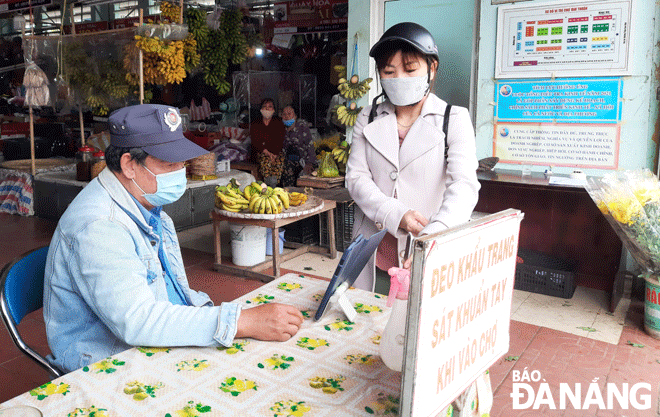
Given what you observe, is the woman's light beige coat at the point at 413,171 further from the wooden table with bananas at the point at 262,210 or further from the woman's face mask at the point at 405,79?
the wooden table with bananas at the point at 262,210

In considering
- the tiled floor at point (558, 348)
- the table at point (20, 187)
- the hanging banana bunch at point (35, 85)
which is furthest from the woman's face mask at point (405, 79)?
the table at point (20, 187)

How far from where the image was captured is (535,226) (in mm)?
5090

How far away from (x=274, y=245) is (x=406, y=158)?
2733 mm

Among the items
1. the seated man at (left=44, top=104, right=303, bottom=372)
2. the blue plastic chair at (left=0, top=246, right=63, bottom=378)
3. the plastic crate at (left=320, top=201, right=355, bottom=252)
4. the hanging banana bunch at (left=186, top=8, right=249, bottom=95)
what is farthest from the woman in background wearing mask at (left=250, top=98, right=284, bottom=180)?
the seated man at (left=44, top=104, right=303, bottom=372)

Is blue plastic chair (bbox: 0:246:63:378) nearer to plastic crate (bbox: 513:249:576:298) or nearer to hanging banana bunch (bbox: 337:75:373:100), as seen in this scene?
plastic crate (bbox: 513:249:576:298)

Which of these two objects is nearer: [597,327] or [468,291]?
[468,291]

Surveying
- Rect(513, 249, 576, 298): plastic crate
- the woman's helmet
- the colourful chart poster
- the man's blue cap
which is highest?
the colourful chart poster

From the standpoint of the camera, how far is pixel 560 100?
183 inches

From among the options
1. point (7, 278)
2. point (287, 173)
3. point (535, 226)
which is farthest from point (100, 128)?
point (7, 278)

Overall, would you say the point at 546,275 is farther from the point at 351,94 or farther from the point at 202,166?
the point at 202,166

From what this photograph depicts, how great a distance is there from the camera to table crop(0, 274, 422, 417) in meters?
1.30

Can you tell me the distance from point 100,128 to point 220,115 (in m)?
2.48

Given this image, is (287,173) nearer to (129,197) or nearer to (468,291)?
(129,197)

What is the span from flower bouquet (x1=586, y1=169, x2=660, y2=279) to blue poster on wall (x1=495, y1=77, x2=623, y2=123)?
1015 millimetres
